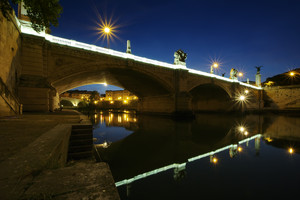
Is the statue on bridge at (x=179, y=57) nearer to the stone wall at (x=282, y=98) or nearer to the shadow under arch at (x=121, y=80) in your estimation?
the shadow under arch at (x=121, y=80)

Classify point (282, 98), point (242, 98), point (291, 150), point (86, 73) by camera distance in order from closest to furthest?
point (291, 150) < point (86, 73) < point (242, 98) < point (282, 98)

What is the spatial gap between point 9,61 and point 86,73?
762cm

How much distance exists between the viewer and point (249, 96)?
1513 inches

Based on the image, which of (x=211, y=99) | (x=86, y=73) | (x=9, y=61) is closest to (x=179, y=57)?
(x=86, y=73)

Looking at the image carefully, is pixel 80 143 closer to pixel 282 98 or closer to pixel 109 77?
pixel 109 77

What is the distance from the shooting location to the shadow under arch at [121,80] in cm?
1717

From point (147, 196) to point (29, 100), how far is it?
12.6 meters

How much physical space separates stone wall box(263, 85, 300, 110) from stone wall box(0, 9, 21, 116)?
52.2m

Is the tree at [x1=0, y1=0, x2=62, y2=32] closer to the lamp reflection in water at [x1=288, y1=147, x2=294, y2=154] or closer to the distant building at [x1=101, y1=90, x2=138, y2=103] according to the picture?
the lamp reflection in water at [x1=288, y1=147, x2=294, y2=154]

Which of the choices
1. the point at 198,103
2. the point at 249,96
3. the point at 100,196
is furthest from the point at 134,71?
the point at 249,96

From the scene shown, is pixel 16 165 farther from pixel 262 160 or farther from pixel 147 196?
pixel 262 160

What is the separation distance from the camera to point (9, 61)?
9.00 metres

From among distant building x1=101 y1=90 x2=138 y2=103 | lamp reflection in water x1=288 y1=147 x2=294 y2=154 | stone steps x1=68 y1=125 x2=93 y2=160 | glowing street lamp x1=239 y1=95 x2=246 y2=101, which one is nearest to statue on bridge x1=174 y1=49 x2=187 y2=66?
lamp reflection in water x1=288 y1=147 x2=294 y2=154

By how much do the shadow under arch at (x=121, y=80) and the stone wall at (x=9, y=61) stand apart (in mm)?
5500
